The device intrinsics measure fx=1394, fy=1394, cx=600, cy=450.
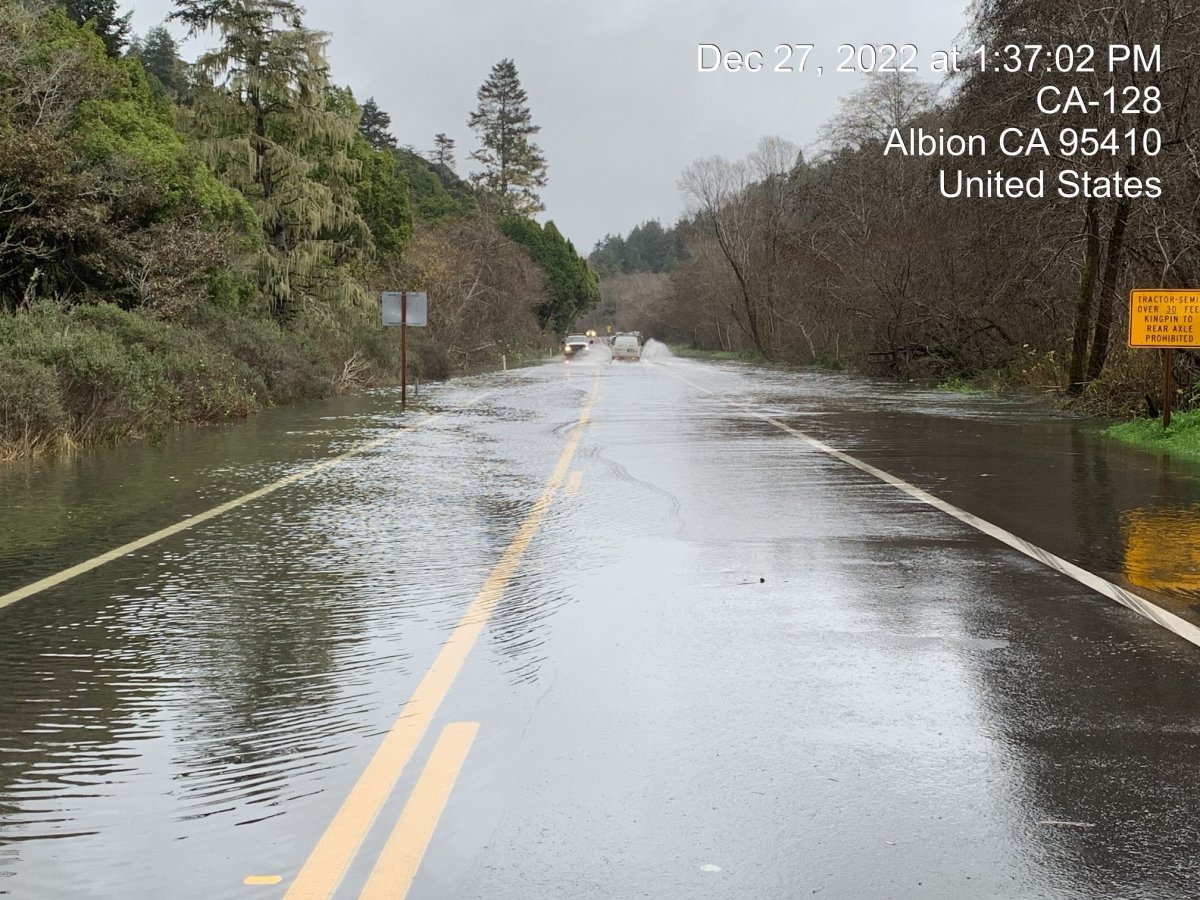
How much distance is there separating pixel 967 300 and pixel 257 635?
124 feet

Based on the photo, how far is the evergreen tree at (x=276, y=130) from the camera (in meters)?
42.7

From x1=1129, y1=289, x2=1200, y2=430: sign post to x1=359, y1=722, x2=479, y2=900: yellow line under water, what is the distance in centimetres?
1661

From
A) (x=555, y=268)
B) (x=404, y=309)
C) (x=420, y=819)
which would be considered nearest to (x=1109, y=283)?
(x=404, y=309)

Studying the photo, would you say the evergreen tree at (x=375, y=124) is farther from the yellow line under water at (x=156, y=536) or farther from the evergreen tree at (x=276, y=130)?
the yellow line under water at (x=156, y=536)

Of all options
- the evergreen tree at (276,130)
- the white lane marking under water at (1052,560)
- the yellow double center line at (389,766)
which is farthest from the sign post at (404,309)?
the yellow double center line at (389,766)

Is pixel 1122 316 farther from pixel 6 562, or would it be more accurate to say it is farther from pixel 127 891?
pixel 127 891

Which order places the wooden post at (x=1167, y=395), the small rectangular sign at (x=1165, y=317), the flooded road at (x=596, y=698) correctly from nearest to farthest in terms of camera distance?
the flooded road at (x=596, y=698) < the small rectangular sign at (x=1165, y=317) < the wooden post at (x=1167, y=395)

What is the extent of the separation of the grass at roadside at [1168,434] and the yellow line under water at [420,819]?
14768 mm

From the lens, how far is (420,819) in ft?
15.0

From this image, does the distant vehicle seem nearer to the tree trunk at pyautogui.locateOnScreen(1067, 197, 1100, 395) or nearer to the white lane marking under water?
the tree trunk at pyautogui.locateOnScreen(1067, 197, 1100, 395)

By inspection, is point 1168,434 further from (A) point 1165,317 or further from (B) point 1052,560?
(B) point 1052,560

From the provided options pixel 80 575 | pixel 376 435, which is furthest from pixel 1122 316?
pixel 80 575

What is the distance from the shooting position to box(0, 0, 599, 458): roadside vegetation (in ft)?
65.4

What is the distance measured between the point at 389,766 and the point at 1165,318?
57.1 ft
